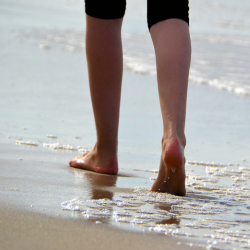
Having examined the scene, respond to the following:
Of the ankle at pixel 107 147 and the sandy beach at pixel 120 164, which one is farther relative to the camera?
the ankle at pixel 107 147

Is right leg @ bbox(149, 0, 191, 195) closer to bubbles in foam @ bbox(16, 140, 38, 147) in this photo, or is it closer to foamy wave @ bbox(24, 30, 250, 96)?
bubbles in foam @ bbox(16, 140, 38, 147)

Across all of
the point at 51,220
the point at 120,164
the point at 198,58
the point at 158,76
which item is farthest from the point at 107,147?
the point at 198,58

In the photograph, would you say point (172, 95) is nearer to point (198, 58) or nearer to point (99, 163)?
point (99, 163)

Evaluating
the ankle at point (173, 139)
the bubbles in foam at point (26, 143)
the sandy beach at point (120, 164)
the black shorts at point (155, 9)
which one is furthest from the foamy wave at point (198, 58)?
the ankle at point (173, 139)

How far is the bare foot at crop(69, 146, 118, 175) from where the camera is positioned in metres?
2.02

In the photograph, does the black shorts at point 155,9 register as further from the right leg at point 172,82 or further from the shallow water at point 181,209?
the shallow water at point 181,209

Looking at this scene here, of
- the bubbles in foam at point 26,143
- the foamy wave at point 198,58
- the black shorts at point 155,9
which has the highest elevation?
the black shorts at point 155,9

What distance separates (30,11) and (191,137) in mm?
7807

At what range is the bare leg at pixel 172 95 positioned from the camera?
1.59 m

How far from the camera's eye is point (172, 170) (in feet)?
5.22

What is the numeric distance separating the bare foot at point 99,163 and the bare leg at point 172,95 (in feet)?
1.36

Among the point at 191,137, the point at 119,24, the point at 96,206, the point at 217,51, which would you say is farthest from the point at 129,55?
the point at 96,206

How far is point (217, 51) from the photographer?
23.5 ft

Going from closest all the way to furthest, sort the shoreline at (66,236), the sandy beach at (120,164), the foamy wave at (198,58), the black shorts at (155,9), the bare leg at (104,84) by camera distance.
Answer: the shoreline at (66,236), the sandy beach at (120,164), the black shorts at (155,9), the bare leg at (104,84), the foamy wave at (198,58)
